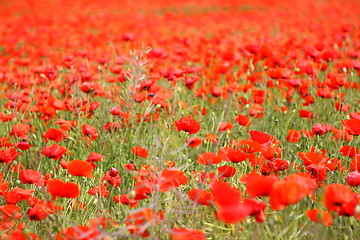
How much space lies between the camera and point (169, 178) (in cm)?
159

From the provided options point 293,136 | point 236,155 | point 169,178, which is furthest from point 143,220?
point 293,136

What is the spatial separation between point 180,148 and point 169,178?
114mm

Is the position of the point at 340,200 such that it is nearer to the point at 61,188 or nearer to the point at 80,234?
the point at 80,234

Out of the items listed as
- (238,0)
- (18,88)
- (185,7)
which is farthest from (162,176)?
(238,0)

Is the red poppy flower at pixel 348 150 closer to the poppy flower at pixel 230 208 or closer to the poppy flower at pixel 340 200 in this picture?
the poppy flower at pixel 340 200

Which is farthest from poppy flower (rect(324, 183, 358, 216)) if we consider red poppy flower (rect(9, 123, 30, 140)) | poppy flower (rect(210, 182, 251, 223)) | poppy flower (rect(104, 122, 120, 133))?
red poppy flower (rect(9, 123, 30, 140))

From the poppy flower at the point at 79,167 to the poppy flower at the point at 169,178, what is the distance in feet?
0.97

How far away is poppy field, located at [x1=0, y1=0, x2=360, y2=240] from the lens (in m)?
1.54

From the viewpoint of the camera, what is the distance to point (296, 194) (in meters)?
1.28

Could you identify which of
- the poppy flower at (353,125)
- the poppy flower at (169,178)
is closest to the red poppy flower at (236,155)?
the poppy flower at (169,178)

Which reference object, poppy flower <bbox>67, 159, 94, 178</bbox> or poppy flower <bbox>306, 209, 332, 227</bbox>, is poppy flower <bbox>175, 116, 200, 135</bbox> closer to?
poppy flower <bbox>67, 159, 94, 178</bbox>

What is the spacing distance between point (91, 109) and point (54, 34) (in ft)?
10.6

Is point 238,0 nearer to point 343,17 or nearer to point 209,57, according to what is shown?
point 343,17

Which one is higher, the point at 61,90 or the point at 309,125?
the point at 61,90
